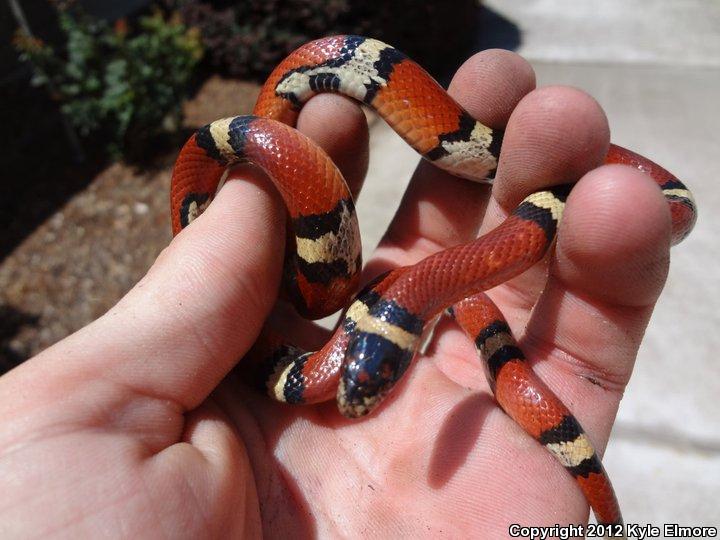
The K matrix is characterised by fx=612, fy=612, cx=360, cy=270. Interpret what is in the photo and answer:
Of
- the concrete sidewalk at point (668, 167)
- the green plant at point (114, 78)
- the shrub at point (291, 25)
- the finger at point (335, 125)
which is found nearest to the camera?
the finger at point (335, 125)

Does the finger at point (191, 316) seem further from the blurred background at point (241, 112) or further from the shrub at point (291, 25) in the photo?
the shrub at point (291, 25)

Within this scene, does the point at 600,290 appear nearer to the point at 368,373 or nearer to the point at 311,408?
the point at 368,373

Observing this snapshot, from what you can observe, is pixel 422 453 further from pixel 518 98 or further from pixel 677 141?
pixel 677 141

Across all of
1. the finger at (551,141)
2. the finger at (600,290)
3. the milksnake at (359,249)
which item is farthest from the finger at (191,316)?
the finger at (600,290)

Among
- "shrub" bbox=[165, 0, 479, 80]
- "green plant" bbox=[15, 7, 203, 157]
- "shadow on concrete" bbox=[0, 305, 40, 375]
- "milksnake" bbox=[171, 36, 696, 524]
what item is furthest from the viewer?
"shrub" bbox=[165, 0, 479, 80]

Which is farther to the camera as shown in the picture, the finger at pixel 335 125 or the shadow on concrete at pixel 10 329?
the shadow on concrete at pixel 10 329

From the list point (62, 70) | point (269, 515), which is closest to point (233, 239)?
point (269, 515)

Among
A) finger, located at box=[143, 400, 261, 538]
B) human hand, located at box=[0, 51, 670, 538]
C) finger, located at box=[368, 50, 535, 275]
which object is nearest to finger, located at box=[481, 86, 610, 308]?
human hand, located at box=[0, 51, 670, 538]

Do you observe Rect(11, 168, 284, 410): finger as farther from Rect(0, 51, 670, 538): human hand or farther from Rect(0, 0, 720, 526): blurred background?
Rect(0, 0, 720, 526): blurred background
